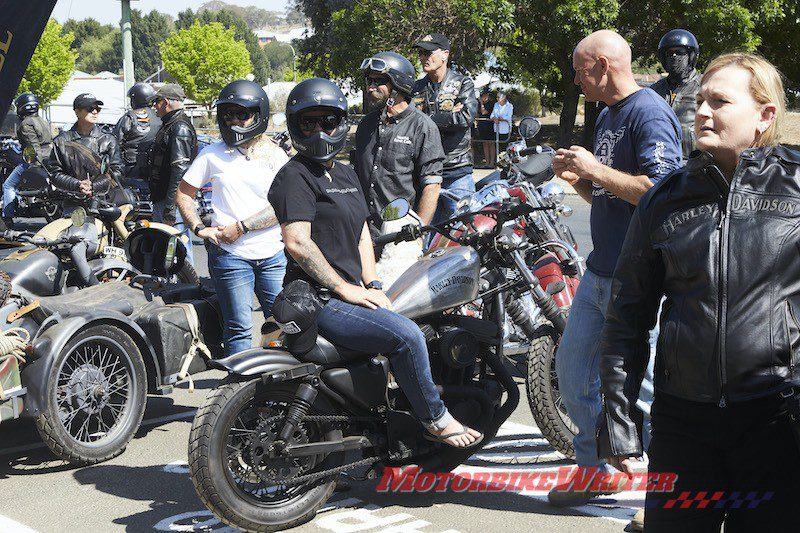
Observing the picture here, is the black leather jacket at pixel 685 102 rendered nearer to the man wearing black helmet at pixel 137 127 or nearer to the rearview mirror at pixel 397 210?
the rearview mirror at pixel 397 210

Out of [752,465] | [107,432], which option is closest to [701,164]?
[752,465]

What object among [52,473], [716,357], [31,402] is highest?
[716,357]

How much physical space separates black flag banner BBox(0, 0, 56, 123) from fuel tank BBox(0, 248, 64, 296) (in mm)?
2984

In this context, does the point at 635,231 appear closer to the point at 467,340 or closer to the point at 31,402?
the point at 467,340

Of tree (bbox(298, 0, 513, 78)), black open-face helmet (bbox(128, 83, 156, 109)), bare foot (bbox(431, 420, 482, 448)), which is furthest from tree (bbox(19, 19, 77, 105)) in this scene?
bare foot (bbox(431, 420, 482, 448))

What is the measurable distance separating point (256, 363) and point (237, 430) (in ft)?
0.97

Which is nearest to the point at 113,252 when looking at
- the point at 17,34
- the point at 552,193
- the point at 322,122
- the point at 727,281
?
the point at 552,193

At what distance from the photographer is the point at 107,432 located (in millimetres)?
5559

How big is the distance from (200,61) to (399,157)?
81.9 metres

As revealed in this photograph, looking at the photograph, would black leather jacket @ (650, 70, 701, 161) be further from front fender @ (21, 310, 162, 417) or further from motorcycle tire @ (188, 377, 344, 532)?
front fender @ (21, 310, 162, 417)

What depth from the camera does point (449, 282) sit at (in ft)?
15.3

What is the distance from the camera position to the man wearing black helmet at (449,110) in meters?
7.56

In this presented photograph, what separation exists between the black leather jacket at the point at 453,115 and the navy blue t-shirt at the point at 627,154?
3226 mm

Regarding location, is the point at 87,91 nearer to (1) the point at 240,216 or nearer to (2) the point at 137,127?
(2) the point at 137,127
